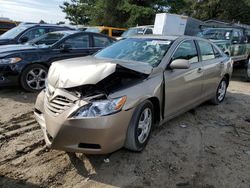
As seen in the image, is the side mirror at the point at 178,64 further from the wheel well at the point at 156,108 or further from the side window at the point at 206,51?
the side window at the point at 206,51

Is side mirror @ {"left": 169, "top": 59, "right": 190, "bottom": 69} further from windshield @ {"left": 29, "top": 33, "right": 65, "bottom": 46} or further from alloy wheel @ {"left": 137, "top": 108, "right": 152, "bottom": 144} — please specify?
windshield @ {"left": 29, "top": 33, "right": 65, "bottom": 46}

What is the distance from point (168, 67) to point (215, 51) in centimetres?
237

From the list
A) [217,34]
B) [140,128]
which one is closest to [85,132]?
[140,128]

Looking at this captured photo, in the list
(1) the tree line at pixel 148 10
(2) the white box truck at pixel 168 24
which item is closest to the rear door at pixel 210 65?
(2) the white box truck at pixel 168 24

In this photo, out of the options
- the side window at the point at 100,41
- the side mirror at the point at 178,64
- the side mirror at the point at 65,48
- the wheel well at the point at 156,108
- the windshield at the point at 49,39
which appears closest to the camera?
the wheel well at the point at 156,108

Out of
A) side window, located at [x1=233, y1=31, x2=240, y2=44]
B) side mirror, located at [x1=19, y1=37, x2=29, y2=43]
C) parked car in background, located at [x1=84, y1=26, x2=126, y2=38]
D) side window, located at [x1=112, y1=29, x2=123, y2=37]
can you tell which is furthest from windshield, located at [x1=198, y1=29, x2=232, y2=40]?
side mirror, located at [x1=19, y1=37, x2=29, y2=43]

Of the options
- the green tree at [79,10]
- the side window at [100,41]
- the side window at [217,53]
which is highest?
the side window at [217,53]

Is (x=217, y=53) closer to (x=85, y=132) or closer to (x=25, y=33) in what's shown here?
(x=85, y=132)

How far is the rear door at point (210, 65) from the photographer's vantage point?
5.37m

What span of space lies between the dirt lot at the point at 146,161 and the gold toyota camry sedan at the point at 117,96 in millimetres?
303

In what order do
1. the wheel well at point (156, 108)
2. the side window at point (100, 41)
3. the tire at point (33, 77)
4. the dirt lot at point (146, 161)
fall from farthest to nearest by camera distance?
the side window at point (100, 41)
the tire at point (33, 77)
the wheel well at point (156, 108)
the dirt lot at point (146, 161)

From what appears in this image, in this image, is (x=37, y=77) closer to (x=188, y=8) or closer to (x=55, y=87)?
(x=55, y=87)

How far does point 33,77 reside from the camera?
259 inches

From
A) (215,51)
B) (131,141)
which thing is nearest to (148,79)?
(131,141)
